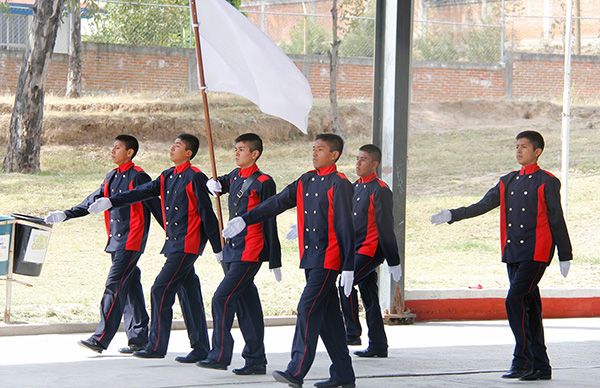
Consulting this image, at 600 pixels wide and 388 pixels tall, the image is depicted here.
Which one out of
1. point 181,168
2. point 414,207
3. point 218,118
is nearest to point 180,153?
point 181,168

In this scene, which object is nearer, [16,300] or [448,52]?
[16,300]

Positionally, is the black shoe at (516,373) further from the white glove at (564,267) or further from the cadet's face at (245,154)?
the cadet's face at (245,154)

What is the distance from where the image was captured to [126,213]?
35.6 ft

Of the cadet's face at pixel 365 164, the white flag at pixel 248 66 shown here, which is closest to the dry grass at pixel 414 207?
the cadet's face at pixel 365 164

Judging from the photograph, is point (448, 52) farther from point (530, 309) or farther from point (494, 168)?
point (530, 309)

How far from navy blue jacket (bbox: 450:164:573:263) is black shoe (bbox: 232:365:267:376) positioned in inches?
78.2

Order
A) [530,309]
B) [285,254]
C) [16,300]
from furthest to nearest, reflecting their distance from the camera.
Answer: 1. [285,254]
2. [16,300]
3. [530,309]

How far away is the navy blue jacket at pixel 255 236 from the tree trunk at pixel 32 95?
10676mm

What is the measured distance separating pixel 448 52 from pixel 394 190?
15990 millimetres

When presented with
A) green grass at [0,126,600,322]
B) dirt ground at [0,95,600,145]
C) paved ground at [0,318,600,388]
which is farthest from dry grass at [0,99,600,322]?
paved ground at [0,318,600,388]

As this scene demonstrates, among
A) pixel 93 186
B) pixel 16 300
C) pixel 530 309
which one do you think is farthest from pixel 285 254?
pixel 530 309

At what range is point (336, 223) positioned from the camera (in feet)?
30.2

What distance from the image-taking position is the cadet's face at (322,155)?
939cm

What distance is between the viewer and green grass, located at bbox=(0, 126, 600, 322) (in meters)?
15.6
